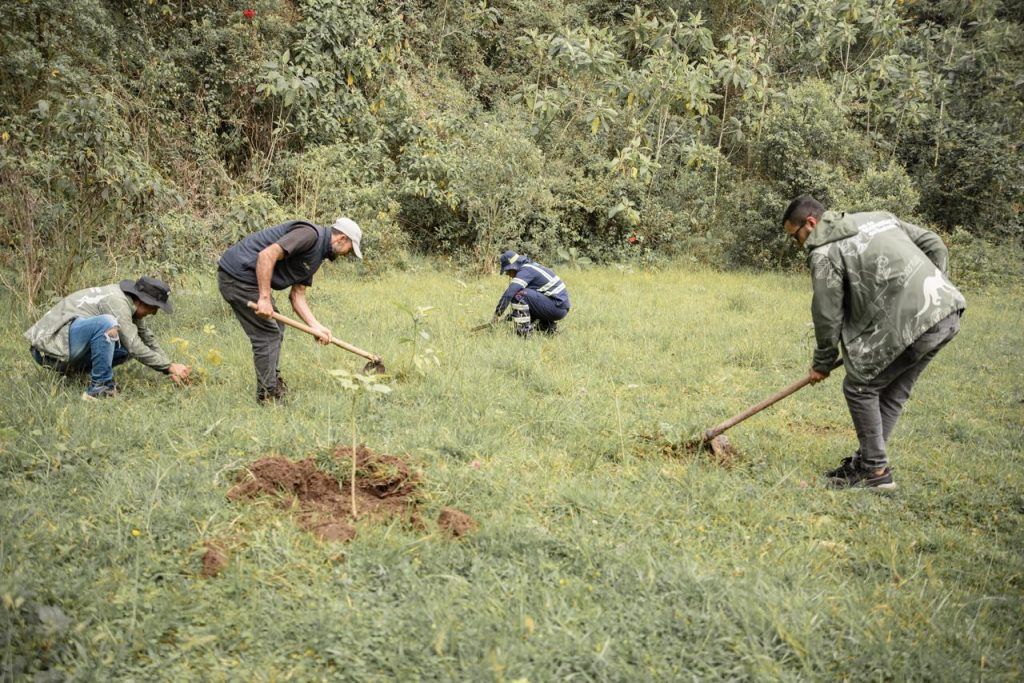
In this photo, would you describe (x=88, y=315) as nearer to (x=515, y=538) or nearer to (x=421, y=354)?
(x=421, y=354)

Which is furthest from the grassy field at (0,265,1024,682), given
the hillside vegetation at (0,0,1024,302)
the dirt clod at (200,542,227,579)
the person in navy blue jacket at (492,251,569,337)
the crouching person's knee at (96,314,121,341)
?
the hillside vegetation at (0,0,1024,302)

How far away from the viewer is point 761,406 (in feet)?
15.7

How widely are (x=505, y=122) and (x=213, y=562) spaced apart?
433 inches

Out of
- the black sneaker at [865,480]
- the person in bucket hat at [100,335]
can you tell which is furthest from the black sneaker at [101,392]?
the black sneaker at [865,480]

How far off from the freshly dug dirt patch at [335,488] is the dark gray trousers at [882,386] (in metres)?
2.67

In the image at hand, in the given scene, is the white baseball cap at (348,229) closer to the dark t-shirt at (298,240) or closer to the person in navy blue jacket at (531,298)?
the dark t-shirt at (298,240)

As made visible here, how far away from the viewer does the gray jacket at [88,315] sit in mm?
5398

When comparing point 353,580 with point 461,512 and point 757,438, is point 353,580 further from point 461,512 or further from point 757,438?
point 757,438

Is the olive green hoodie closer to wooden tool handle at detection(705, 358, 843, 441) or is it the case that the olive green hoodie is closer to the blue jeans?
wooden tool handle at detection(705, 358, 843, 441)

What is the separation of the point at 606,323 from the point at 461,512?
5.18m

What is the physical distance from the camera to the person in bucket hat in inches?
211

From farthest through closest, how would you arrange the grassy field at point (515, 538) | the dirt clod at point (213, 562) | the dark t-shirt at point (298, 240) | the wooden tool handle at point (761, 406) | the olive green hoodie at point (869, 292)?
the dark t-shirt at point (298, 240) → the wooden tool handle at point (761, 406) → the olive green hoodie at point (869, 292) → the dirt clod at point (213, 562) → the grassy field at point (515, 538)

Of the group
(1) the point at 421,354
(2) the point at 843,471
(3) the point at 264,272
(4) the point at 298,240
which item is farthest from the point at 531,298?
(2) the point at 843,471

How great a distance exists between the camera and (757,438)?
5.41m
